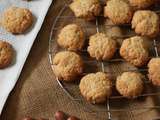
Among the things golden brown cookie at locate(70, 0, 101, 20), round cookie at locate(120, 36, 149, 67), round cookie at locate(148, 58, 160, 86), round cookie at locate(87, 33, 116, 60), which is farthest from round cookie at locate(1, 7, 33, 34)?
round cookie at locate(148, 58, 160, 86)

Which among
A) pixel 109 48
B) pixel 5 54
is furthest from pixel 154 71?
pixel 5 54

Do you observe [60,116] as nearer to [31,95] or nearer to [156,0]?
[31,95]

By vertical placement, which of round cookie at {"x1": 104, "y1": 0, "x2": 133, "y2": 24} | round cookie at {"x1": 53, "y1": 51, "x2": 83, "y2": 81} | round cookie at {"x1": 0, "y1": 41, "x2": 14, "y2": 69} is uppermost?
round cookie at {"x1": 104, "y1": 0, "x2": 133, "y2": 24}

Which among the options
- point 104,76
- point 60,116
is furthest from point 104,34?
point 60,116

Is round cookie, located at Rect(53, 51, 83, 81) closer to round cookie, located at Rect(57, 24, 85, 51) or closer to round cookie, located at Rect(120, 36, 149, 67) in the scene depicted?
round cookie, located at Rect(57, 24, 85, 51)

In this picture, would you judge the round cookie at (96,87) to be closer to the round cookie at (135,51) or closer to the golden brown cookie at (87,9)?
the round cookie at (135,51)

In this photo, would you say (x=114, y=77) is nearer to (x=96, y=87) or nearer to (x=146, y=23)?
(x=96, y=87)

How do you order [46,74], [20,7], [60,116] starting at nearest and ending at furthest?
1. [60,116]
2. [46,74]
3. [20,7]
